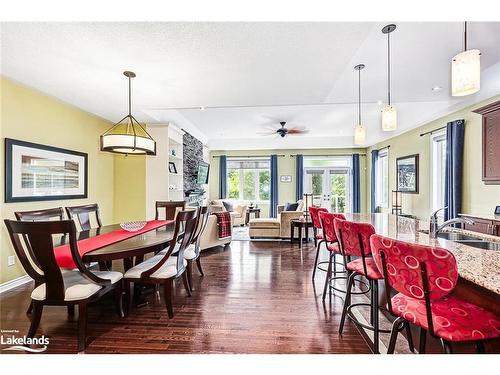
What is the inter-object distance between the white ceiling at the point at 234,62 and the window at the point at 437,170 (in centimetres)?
75

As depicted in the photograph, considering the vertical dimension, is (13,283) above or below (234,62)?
below

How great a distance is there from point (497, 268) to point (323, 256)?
3.48m

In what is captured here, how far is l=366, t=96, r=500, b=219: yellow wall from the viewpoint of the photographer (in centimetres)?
378

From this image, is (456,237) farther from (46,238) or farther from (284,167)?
(284,167)

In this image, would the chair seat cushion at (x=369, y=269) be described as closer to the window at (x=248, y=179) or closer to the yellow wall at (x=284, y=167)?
the yellow wall at (x=284, y=167)

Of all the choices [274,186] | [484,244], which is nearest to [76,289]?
[484,244]

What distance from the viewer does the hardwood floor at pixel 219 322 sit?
1993 mm

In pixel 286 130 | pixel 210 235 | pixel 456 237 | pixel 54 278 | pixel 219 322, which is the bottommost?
pixel 219 322

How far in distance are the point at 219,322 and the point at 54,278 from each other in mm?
1425

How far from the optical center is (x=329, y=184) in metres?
8.88

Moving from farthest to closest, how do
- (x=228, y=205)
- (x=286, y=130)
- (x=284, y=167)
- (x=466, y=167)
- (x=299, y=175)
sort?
(x=284, y=167) → (x=299, y=175) → (x=228, y=205) → (x=286, y=130) → (x=466, y=167)

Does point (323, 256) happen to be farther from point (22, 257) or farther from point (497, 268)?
point (22, 257)
